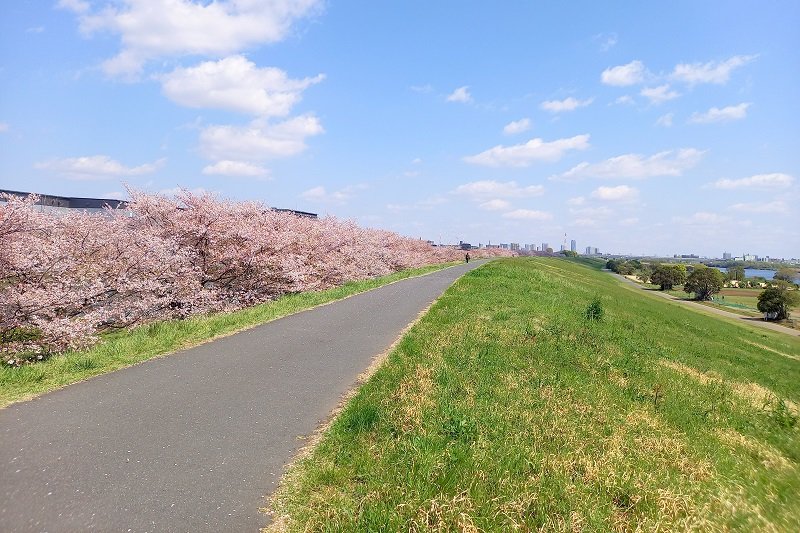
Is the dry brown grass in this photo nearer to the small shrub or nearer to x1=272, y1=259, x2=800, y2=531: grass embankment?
x1=272, y1=259, x2=800, y2=531: grass embankment

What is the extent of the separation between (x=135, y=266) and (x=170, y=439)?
10952mm

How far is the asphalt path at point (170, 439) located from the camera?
4.02m

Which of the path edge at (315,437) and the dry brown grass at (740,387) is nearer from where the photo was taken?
the path edge at (315,437)

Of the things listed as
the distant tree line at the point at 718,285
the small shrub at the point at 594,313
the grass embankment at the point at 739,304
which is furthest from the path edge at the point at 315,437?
the distant tree line at the point at 718,285

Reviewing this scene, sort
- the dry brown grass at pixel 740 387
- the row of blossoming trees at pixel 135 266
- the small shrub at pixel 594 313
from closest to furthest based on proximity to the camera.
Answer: the dry brown grass at pixel 740 387 < the row of blossoming trees at pixel 135 266 < the small shrub at pixel 594 313

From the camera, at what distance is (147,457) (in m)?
4.98

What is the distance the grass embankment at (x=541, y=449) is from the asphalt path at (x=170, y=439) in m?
0.70

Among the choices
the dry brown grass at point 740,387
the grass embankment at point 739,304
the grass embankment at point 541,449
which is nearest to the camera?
the grass embankment at point 541,449

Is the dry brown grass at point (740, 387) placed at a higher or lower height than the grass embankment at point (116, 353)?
lower

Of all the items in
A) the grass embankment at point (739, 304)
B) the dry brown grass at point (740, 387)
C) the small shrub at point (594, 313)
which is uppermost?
the small shrub at point (594, 313)

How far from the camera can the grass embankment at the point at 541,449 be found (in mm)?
4168

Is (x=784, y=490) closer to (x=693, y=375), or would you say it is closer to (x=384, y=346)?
(x=693, y=375)

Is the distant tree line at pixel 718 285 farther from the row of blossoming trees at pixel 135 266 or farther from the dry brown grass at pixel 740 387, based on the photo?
the row of blossoming trees at pixel 135 266

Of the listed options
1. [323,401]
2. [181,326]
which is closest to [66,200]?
[181,326]
